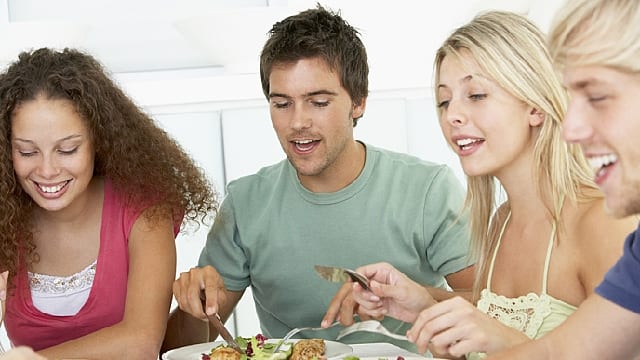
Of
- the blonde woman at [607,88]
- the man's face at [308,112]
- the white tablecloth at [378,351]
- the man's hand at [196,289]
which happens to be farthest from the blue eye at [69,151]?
the blonde woman at [607,88]

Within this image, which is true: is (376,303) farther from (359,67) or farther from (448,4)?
(448,4)

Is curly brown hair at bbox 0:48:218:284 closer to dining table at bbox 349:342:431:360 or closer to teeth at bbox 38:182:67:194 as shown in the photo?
teeth at bbox 38:182:67:194

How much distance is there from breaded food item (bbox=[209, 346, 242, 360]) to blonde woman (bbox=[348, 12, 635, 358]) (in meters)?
0.23

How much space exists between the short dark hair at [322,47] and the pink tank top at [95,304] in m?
0.43

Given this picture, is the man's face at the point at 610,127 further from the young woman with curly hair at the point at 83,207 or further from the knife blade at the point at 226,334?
the young woman with curly hair at the point at 83,207

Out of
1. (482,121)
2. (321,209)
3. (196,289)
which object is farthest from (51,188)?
(482,121)

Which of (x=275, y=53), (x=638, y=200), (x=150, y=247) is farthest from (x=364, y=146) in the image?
(x=638, y=200)

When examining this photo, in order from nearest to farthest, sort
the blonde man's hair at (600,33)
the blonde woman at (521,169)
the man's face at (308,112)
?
1. the blonde man's hair at (600,33)
2. the blonde woman at (521,169)
3. the man's face at (308,112)

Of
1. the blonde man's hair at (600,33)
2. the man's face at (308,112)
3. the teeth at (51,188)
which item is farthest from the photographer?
the man's face at (308,112)

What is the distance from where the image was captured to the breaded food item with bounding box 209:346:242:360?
5.20ft

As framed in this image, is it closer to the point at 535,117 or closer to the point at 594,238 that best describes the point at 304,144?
the point at 535,117

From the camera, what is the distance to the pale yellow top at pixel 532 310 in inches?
62.5

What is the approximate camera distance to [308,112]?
6.85ft

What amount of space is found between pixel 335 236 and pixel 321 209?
0.06 m
